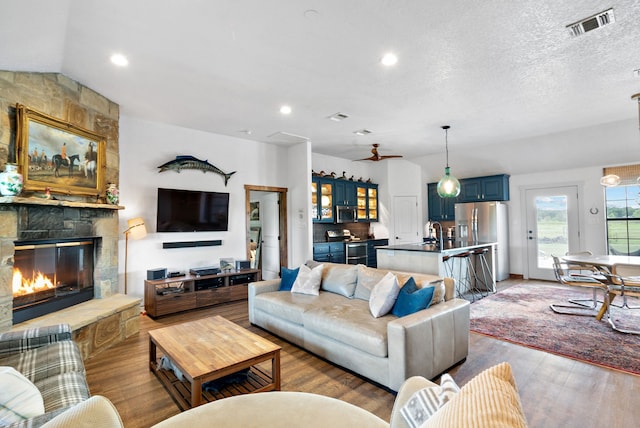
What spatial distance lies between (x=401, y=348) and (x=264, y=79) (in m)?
2.95

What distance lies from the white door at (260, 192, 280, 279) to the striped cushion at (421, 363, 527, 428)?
19.2 feet

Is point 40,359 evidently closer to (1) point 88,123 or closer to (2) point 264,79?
(1) point 88,123

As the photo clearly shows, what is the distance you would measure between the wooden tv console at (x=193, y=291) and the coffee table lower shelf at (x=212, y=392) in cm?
→ 184

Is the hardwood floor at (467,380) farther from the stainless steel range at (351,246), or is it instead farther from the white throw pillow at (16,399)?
the stainless steel range at (351,246)

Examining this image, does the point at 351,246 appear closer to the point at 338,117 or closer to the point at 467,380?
the point at 338,117

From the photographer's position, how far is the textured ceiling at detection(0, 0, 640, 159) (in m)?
2.31

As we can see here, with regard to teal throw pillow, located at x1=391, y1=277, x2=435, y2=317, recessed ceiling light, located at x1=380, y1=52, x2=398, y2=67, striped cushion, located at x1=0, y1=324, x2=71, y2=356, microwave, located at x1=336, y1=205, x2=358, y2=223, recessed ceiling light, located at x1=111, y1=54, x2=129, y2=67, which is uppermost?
recessed ceiling light, located at x1=380, y1=52, x2=398, y2=67

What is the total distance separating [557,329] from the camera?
3.68 m

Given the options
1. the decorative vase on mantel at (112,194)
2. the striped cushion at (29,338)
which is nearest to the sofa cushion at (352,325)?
the striped cushion at (29,338)

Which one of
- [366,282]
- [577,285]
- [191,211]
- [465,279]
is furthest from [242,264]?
[577,285]

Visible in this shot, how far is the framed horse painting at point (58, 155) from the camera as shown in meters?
2.94

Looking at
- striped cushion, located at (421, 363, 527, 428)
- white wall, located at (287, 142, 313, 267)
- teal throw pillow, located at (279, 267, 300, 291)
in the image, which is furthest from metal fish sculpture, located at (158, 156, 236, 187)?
striped cushion, located at (421, 363, 527, 428)

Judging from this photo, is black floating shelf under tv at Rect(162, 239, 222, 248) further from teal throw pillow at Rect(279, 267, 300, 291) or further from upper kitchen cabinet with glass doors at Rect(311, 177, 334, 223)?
upper kitchen cabinet with glass doors at Rect(311, 177, 334, 223)

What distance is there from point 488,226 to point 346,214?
3.08m
